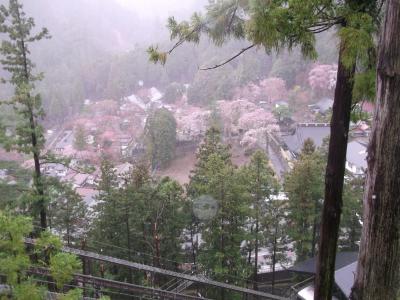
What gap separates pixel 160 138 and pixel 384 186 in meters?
20.8

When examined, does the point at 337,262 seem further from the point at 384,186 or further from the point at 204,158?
the point at 384,186

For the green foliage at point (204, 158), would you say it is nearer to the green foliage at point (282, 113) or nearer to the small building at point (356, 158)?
the small building at point (356, 158)

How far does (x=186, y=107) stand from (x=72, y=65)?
60.8 ft

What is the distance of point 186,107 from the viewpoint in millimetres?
30297

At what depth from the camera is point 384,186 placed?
1.86m

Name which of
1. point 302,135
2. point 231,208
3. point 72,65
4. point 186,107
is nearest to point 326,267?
point 231,208

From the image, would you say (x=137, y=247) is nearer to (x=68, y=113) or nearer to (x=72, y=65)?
(x=68, y=113)

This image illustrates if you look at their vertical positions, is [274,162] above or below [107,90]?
below

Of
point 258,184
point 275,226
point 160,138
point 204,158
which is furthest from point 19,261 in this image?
point 160,138

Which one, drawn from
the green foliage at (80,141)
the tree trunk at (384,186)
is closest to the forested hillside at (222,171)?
the tree trunk at (384,186)

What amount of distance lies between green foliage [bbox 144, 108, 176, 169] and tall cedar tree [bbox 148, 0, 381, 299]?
1899cm

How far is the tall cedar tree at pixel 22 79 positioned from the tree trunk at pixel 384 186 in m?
7.21

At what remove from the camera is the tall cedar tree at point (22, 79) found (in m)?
7.74

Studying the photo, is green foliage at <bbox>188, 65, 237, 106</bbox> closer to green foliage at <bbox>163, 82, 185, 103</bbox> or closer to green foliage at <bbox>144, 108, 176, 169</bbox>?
green foliage at <bbox>163, 82, 185, 103</bbox>
